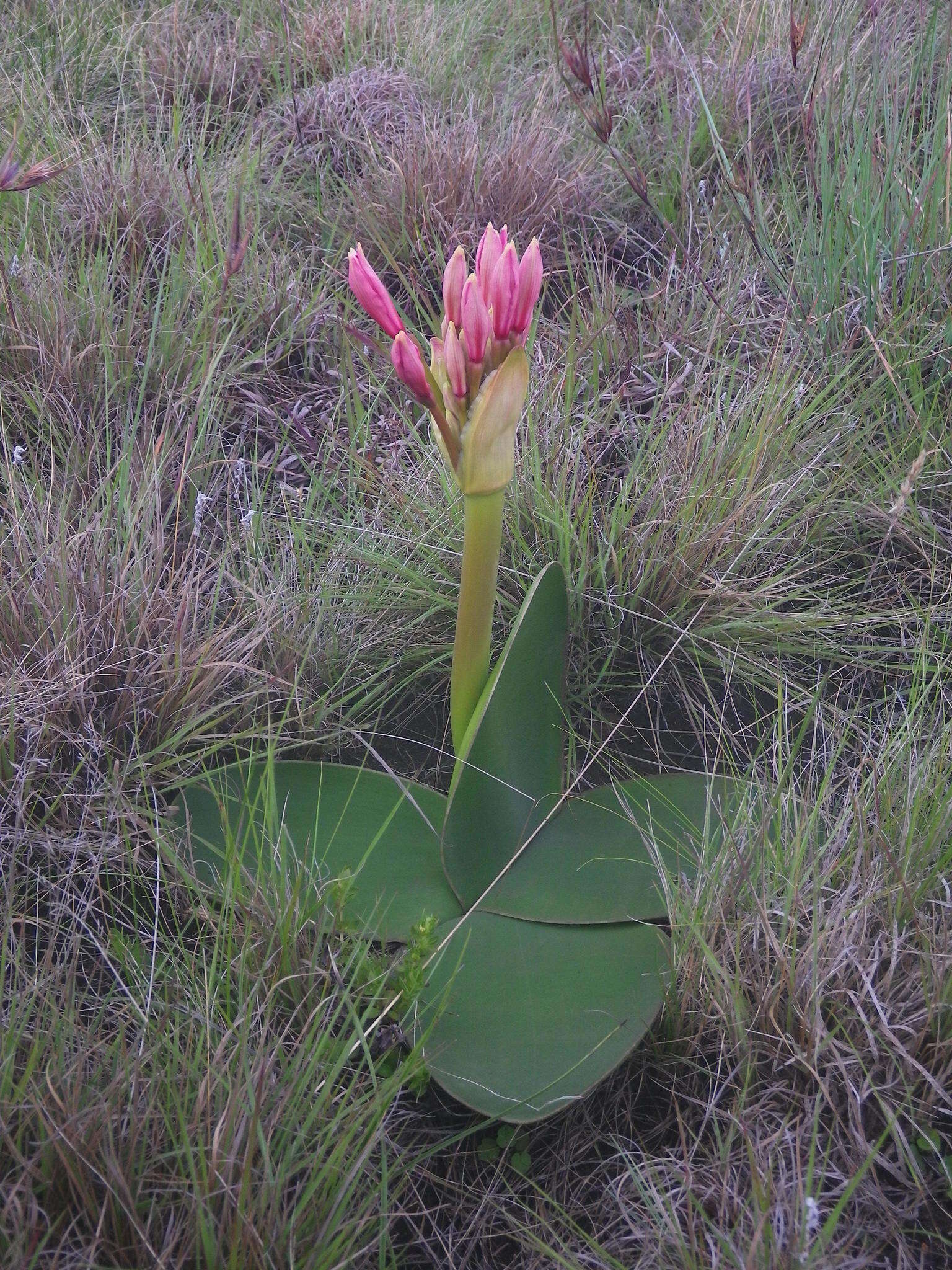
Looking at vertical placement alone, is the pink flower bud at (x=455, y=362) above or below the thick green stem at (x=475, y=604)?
above

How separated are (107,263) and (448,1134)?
6.46 ft

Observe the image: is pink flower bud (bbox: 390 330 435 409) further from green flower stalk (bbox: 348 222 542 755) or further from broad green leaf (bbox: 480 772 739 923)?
broad green leaf (bbox: 480 772 739 923)

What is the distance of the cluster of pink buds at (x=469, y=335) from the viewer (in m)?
1.05

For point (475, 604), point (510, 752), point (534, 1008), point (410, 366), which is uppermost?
point (410, 366)

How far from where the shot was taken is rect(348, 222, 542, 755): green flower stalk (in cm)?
105

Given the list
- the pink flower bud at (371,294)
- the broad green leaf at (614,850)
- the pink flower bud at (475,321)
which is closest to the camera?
the pink flower bud at (475,321)

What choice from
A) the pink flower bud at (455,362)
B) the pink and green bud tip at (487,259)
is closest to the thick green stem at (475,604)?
the pink flower bud at (455,362)

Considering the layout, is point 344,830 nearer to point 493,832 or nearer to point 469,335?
A: point 493,832

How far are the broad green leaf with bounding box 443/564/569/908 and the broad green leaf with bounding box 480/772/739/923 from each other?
37 millimetres

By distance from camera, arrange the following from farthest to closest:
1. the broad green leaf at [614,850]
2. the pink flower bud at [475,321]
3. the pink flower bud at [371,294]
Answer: the broad green leaf at [614,850] < the pink flower bud at [371,294] < the pink flower bud at [475,321]

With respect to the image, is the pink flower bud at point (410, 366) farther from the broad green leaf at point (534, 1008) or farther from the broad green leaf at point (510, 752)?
the broad green leaf at point (534, 1008)

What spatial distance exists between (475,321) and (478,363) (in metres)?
0.05

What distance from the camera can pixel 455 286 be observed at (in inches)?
42.9

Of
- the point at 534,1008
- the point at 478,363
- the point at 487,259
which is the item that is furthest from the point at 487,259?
the point at 534,1008
